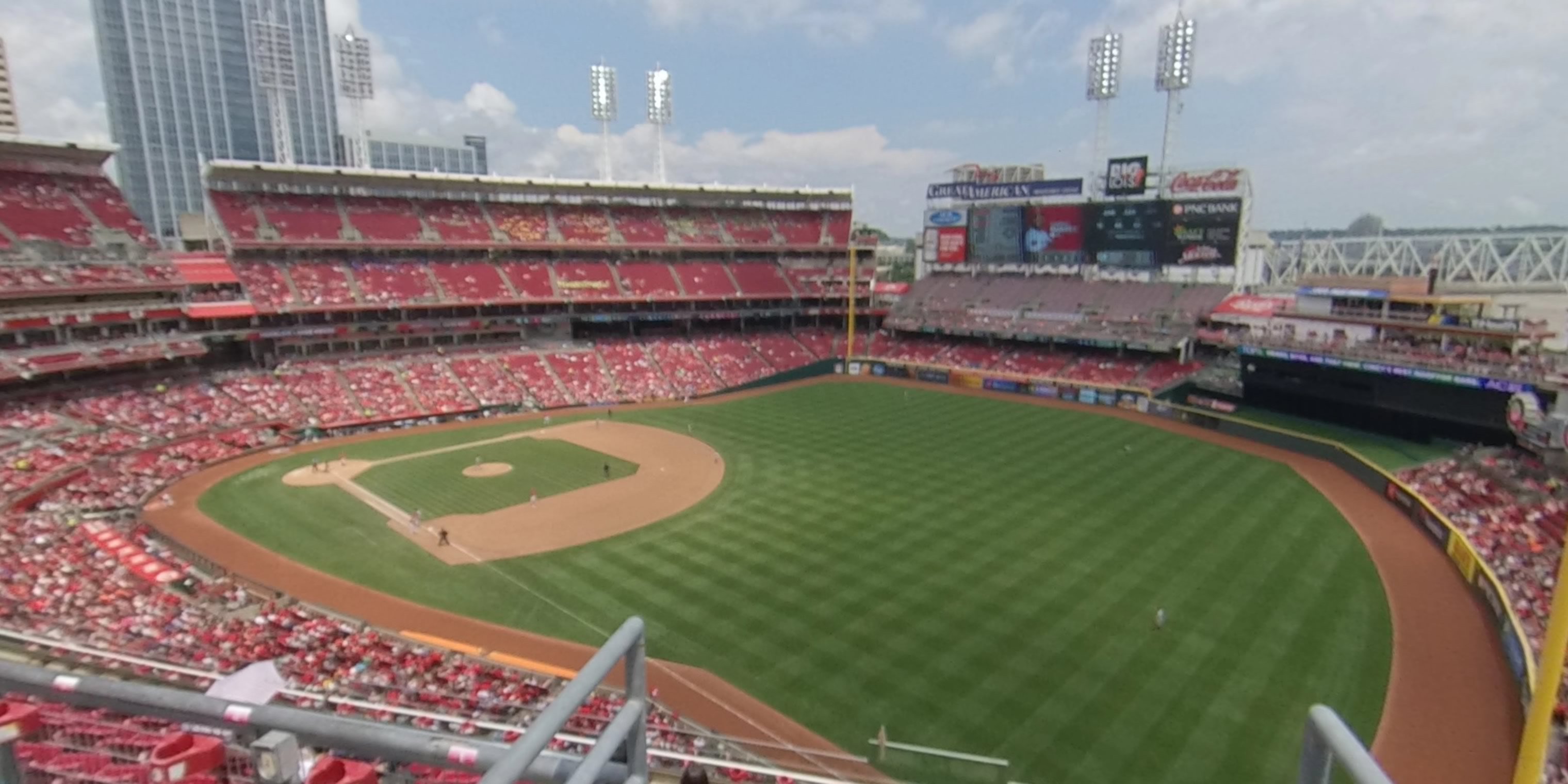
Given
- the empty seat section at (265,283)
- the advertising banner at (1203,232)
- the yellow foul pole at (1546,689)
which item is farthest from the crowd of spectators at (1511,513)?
the empty seat section at (265,283)

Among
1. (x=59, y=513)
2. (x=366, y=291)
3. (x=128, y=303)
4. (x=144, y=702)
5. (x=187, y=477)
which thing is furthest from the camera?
(x=366, y=291)

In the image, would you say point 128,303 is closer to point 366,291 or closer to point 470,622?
point 366,291

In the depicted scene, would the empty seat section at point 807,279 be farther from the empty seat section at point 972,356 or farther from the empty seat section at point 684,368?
the empty seat section at point 972,356

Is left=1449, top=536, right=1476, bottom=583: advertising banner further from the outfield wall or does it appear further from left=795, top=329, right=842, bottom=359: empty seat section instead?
left=795, top=329, right=842, bottom=359: empty seat section

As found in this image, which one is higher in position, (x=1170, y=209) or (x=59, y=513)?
(x=1170, y=209)

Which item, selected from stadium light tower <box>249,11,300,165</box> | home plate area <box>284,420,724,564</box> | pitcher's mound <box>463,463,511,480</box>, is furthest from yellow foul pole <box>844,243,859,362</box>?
stadium light tower <box>249,11,300,165</box>

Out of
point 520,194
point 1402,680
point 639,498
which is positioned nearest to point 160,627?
point 639,498
